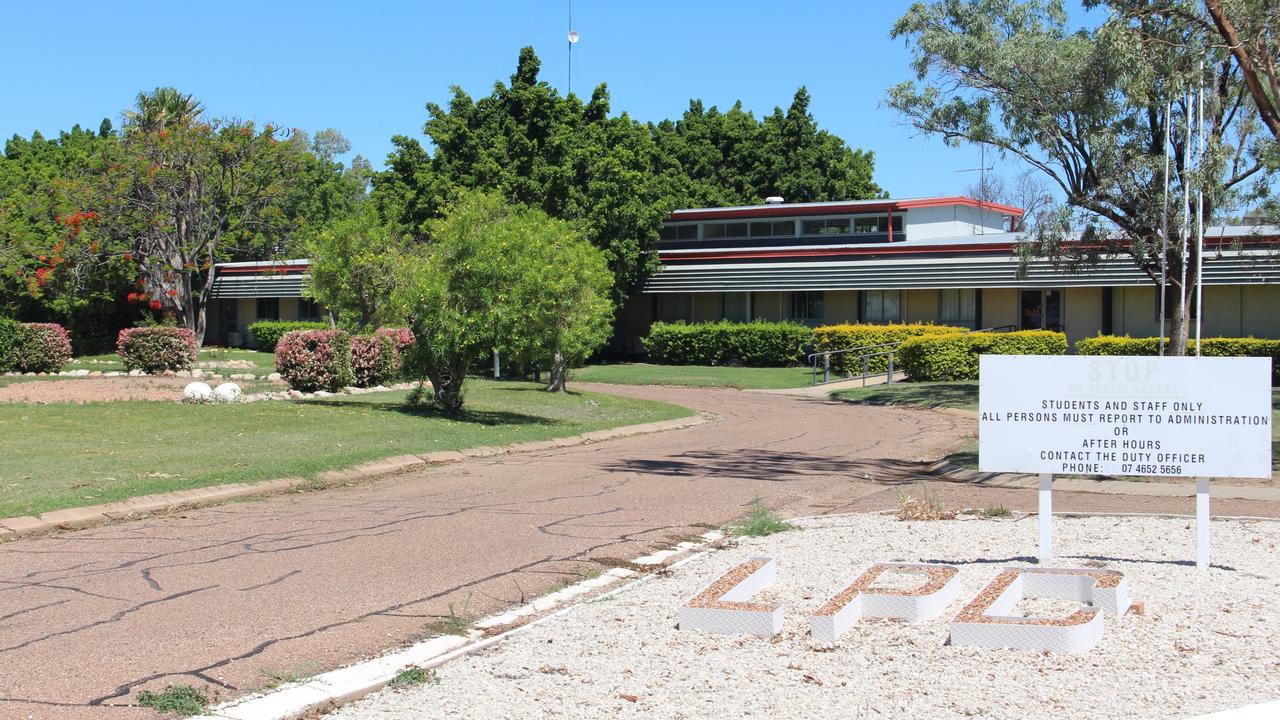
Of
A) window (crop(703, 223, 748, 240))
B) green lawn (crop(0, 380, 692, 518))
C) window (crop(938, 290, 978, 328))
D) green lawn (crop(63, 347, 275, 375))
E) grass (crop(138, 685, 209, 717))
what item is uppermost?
window (crop(703, 223, 748, 240))

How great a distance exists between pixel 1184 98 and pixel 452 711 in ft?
70.2

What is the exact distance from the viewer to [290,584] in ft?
27.5

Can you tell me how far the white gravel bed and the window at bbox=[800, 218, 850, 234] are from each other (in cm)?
3792

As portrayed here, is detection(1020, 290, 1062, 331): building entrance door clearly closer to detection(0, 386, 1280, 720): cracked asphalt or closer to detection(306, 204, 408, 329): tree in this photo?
detection(306, 204, 408, 329): tree

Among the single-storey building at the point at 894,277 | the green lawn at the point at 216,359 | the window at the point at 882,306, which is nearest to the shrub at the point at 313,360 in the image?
the green lawn at the point at 216,359

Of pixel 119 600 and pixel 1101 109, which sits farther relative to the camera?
pixel 1101 109

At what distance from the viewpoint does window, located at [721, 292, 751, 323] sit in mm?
45794

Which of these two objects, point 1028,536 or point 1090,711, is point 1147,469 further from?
point 1090,711

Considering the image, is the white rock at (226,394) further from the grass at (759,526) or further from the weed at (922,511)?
the weed at (922,511)

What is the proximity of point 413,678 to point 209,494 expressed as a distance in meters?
7.11

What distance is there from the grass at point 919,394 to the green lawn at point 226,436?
619cm

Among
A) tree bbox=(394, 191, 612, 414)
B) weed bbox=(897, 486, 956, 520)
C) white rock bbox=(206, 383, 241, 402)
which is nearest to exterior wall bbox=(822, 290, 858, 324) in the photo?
tree bbox=(394, 191, 612, 414)

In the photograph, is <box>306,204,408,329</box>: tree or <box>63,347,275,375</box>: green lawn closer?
<box>306,204,408,329</box>: tree

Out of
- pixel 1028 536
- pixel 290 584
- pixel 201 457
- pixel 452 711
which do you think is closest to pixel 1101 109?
pixel 1028 536
